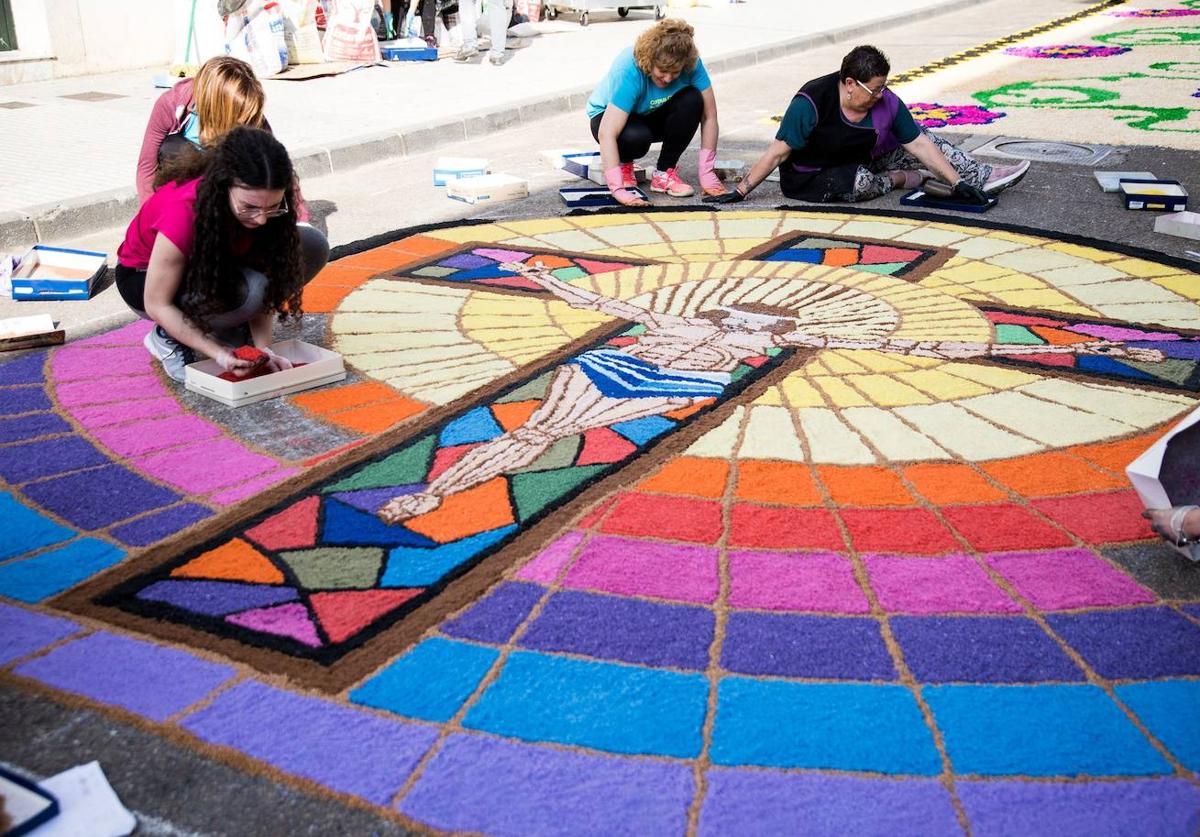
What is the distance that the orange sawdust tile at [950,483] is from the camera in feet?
9.17

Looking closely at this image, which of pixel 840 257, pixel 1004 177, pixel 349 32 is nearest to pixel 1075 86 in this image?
pixel 1004 177

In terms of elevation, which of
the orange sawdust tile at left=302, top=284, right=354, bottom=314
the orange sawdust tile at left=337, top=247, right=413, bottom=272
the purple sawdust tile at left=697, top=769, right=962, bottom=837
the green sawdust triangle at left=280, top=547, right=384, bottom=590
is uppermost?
the orange sawdust tile at left=337, top=247, right=413, bottom=272

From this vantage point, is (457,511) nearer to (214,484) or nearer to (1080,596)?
(214,484)

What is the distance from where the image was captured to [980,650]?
219 centimetres

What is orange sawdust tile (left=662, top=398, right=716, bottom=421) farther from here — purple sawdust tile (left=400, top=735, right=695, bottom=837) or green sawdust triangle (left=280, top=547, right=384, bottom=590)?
purple sawdust tile (left=400, top=735, right=695, bottom=837)

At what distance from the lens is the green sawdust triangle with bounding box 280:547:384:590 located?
7.97ft

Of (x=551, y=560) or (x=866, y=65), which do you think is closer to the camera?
(x=551, y=560)

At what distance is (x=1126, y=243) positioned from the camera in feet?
16.3

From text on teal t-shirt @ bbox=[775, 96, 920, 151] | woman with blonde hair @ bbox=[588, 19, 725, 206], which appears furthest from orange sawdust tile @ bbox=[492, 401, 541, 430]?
text on teal t-shirt @ bbox=[775, 96, 920, 151]

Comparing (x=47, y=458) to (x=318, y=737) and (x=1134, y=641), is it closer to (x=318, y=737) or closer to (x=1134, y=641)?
(x=318, y=737)

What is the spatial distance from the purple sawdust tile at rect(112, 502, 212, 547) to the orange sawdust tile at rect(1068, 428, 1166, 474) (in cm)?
226

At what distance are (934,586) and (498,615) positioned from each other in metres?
0.93

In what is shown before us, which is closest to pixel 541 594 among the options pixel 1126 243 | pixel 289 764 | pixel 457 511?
pixel 457 511

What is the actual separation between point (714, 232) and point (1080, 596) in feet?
10.4
